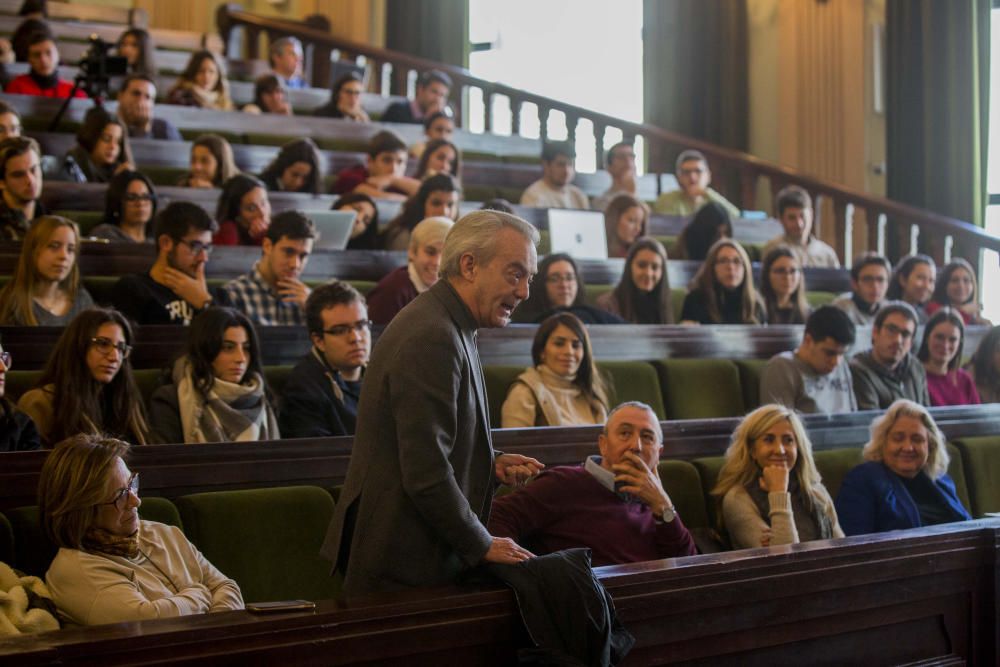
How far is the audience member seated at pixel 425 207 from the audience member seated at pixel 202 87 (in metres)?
2.26

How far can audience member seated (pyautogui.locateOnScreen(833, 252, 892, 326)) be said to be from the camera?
16.7 ft

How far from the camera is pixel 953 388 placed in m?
4.51

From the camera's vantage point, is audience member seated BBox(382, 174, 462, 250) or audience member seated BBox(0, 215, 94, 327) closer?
audience member seated BBox(0, 215, 94, 327)

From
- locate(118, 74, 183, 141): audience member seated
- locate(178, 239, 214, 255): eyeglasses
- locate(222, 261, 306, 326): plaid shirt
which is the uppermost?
locate(118, 74, 183, 141): audience member seated

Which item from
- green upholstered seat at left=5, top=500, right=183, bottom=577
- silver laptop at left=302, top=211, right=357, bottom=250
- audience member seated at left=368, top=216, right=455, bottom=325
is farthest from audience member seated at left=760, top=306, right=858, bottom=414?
green upholstered seat at left=5, top=500, right=183, bottom=577

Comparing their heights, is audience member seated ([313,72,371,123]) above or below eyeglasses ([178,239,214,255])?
above

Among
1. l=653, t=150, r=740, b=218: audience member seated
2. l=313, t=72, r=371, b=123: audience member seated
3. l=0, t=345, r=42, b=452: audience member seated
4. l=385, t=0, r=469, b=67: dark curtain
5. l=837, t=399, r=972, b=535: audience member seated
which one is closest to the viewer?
l=0, t=345, r=42, b=452: audience member seated

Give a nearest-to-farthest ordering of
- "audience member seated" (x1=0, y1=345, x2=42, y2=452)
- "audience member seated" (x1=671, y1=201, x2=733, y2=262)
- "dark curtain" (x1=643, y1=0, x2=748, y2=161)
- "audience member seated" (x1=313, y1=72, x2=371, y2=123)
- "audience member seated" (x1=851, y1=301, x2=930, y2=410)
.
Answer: "audience member seated" (x1=0, y1=345, x2=42, y2=452), "audience member seated" (x1=851, y1=301, x2=930, y2=410), "audience member seated" (x1=671, y1=201, x2=733, y2=262), "audience member seated" (x1=313, y1=72, x2=371, y2=123), "dark curtain" (x1=643, y1=0, x2=748, y2=161)

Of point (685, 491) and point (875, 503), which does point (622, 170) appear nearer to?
point (875, 503)

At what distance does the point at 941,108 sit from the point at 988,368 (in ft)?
9.43

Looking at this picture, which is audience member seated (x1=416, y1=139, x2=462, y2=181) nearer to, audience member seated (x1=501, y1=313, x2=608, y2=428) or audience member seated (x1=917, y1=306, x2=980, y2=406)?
audience member seated (x1=917, y1=306, x2=980, y2=406)

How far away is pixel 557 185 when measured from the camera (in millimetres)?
6434

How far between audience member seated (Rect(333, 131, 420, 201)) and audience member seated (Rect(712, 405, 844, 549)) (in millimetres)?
2880

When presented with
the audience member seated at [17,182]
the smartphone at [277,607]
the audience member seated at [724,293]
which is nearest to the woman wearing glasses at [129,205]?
the audience member seated at [17,182]
